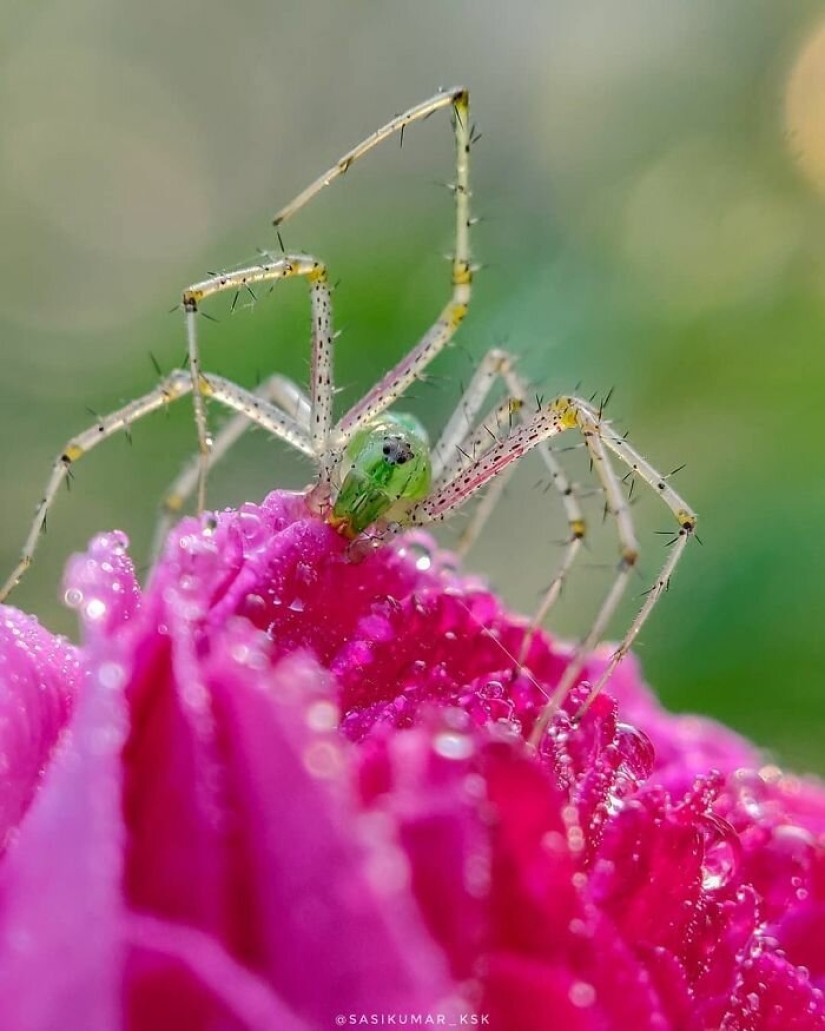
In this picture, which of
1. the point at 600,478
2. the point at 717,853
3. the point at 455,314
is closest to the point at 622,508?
the point at 600,478

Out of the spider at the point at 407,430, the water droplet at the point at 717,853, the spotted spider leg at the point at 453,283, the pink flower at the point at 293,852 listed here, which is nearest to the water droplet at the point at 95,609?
the pink flower at the point at 293,852

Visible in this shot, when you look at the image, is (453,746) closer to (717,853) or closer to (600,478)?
(717,853)

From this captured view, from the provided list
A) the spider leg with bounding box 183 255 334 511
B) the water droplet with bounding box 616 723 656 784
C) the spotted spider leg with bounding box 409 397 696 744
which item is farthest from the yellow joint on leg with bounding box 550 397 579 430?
the water droplet with bounding box 616 723 656 784

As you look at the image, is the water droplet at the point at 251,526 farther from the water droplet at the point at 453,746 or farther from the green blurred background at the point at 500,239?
the green blurred background at the point at 500,239

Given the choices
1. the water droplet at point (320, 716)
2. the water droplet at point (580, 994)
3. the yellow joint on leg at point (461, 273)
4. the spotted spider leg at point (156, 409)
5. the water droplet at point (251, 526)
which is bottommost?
the water droplet at point (320, 716)

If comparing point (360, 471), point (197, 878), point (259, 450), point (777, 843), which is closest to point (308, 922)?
point (197, 878)

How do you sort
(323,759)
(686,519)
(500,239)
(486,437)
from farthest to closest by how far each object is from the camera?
(500,239) < (486,437) < (686,519) < (323,759)

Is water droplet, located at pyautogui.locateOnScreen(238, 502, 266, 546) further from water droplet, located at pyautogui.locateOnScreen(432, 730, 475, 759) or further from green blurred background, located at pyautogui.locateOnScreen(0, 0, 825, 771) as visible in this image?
green blurred background, located at pyautogui.locateOnScreen(0, 0, 825, 771)
